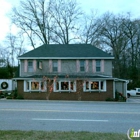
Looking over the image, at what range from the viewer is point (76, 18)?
173 feet

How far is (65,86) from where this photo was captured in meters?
31.6

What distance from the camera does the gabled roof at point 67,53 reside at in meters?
33.9

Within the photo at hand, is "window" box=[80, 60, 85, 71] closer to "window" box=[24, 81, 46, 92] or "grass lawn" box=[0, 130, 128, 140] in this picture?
"window" box=[24, 81, 46, 92]

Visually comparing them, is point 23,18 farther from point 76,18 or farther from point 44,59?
point 44,59

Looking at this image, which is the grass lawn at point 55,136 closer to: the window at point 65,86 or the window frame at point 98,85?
the window frame at point 98,85

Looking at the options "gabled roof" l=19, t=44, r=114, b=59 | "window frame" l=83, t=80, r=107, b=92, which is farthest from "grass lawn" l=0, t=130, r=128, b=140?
"gabled roof" l=19, t=44, r=114, b=59

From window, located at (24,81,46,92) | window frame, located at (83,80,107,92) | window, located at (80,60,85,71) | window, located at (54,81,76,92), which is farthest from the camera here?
window, located at (80,60,85,71)

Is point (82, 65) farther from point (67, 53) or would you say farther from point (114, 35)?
point (114, 35)

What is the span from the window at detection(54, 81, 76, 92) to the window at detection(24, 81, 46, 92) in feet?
4.79

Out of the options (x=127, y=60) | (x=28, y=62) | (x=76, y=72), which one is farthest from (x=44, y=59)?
(x=127, y=60)

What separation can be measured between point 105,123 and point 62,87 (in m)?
21.1

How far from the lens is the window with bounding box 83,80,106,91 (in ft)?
102

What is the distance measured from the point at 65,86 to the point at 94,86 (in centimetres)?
352

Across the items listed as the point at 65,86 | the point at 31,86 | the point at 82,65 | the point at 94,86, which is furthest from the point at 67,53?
the point at 31,86
